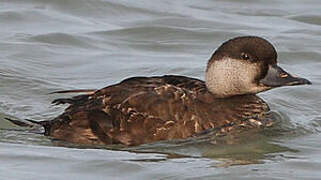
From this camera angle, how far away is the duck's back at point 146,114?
8883mm

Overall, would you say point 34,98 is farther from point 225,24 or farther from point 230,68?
point 225,24

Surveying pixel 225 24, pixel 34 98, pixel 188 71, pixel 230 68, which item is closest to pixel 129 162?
pixel 230 68

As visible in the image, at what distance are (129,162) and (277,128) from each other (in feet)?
5.79

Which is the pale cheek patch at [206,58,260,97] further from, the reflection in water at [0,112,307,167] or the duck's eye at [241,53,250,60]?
the reflection in water at [0,112,307,167]

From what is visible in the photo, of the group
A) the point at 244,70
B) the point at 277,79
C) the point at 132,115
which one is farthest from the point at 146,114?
the point at 277,79

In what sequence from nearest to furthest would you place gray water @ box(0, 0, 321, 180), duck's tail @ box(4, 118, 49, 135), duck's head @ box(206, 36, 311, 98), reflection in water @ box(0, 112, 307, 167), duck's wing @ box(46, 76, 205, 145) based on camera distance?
gray water @ box(0, 0, 321, 180) < reflection in water @ box(0, 112, 307, 167) < duck's wing @ box(46, 76, 205, 145) < duck's head @ box(206, 36, 311, 98) < duck's tail @ box(4, 118, 49, 135)

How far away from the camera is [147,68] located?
12227 millimetres

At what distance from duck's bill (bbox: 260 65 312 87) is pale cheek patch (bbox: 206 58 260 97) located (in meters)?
0.10

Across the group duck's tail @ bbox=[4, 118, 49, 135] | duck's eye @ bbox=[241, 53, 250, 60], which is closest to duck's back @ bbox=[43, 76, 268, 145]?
duck's tail @ bbox=[4, 118, 49, 135]

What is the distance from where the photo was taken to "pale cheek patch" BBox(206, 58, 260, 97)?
919cm

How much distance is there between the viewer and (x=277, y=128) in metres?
9.74

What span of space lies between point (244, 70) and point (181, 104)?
2.04 ft

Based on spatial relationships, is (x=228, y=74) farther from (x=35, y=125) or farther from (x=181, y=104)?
(x=35, y=125)

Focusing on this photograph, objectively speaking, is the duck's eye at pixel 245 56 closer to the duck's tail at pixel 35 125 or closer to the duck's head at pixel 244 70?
the duck's head at pixel 244 70
